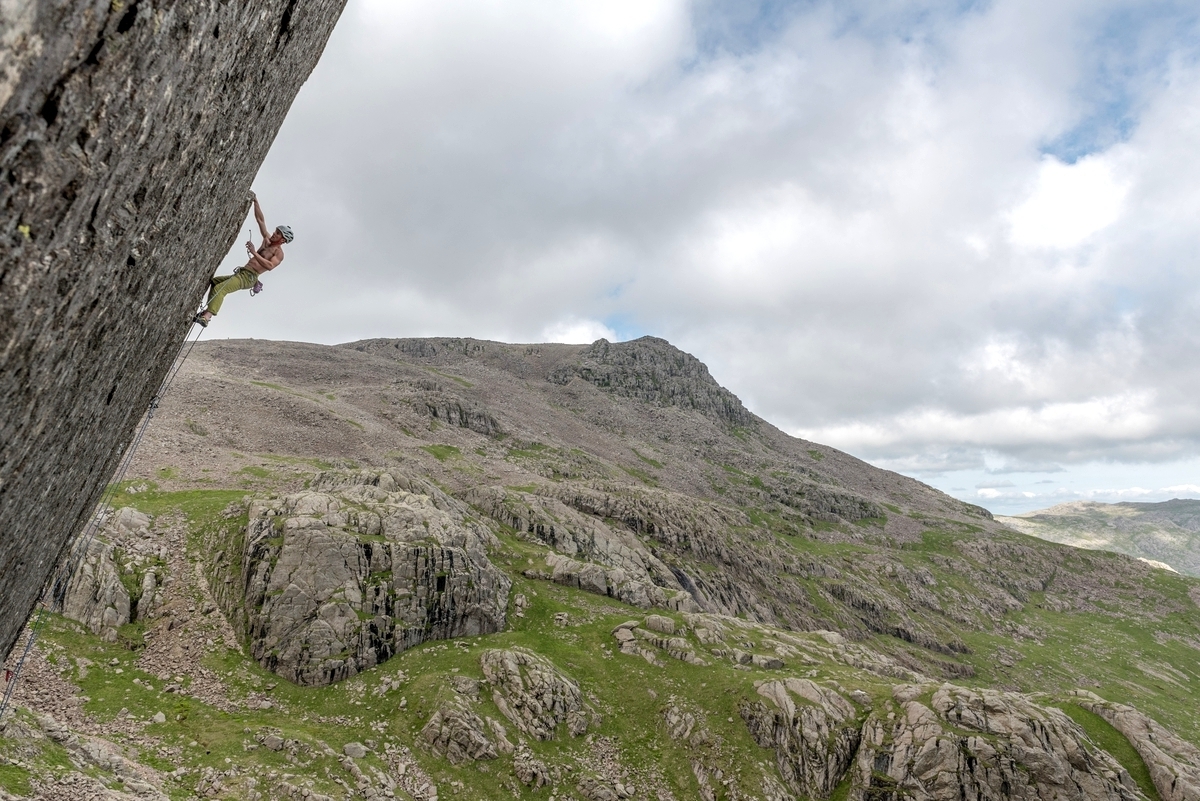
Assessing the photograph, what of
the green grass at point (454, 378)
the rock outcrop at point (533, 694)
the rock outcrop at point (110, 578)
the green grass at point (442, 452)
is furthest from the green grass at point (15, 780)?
the green grass at point (454, 378)

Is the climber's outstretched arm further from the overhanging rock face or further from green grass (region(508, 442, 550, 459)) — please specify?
green grass (region(508, 442, 550, 459))

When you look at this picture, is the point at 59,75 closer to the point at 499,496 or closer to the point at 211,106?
the point at 211,106

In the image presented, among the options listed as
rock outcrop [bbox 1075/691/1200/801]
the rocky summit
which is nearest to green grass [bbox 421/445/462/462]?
the rocky summit

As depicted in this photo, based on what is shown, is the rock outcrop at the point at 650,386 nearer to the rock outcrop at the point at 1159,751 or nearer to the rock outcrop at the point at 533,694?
the rock outcrop at the point at 1159,751

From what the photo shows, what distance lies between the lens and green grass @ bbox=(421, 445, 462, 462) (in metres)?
81.3

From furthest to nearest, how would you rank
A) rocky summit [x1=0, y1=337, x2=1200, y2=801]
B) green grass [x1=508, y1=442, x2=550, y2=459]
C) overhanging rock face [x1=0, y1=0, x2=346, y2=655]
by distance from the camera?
green grass [x1=508, y1=442, x2=550, y2=459] < rocky summit [x1=0, y1=337, x2=1200, y2=801] < overhanging rock face [x1=0, y1=0, x2=346, y2=655]

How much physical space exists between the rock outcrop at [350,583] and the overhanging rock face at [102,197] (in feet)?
69.8

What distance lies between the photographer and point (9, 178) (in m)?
4.13

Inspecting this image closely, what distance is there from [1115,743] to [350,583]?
46.0 m

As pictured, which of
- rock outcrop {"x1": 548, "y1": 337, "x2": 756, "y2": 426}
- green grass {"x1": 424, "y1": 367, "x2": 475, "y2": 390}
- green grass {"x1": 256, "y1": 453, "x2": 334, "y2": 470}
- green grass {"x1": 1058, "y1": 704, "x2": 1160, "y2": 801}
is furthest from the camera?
rock outcrop {"x1": 548, "y1": 337, "x2": 756, "y2": 426}

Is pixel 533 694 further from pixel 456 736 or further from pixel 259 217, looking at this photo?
pixel 259 217

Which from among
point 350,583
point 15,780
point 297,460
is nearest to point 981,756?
point 350,583

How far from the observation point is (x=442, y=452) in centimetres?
8388

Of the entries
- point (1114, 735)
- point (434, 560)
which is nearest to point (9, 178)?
point (434, 560)
